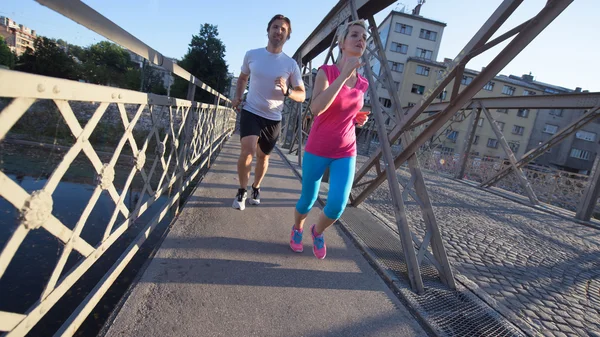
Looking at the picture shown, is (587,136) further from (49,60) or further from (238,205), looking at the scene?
(49,60)

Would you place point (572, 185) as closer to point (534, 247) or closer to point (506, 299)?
point (534, 247)

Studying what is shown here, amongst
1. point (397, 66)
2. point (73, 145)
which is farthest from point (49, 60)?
point (397, 66)

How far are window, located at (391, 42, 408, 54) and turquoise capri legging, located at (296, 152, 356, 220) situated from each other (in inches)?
1843

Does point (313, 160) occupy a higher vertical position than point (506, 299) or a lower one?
higher

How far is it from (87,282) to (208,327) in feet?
3.87

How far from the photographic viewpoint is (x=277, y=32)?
327cm

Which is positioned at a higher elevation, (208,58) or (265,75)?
(208,58)

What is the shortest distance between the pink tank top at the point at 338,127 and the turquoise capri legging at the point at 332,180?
0.06 m

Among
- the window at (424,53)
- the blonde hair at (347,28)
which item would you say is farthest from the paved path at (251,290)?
the window at (424,53)

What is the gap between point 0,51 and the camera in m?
1.13

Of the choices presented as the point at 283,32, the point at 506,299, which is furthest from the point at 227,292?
the point at 283,32

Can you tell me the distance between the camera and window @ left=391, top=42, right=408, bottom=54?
43750 mm

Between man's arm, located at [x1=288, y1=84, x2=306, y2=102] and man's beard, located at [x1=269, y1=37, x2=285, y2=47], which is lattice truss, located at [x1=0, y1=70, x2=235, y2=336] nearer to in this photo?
man's arm, located at [x1=288, y1=84, x2=306, y2=102]

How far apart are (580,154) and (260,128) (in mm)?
55486
